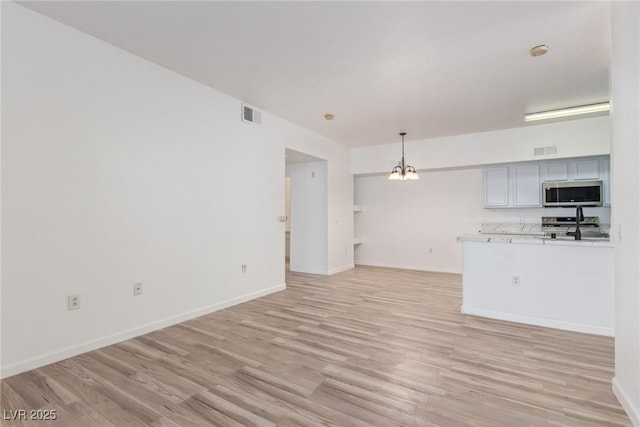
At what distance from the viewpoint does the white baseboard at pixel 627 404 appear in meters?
1.72

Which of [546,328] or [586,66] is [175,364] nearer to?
[546,328]

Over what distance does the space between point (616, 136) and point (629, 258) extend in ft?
2.70

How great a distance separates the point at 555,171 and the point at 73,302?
684 centimetres

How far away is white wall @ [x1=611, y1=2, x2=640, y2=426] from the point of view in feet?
5.65

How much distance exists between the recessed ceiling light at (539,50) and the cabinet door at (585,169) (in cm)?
320

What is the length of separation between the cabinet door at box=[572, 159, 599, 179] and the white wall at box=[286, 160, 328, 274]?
14.0 feet

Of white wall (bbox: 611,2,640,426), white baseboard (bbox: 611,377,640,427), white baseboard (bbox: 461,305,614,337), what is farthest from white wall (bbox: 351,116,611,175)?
white baseboard (bbox: 611,377,640,427)

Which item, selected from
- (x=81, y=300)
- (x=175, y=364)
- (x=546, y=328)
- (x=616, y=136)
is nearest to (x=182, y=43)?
(x=81, y=300)

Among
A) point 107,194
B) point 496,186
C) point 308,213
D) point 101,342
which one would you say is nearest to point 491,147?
point 496,186

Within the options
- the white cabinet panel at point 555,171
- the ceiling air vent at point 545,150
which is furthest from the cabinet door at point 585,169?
the ceiling air vent at point 545,150

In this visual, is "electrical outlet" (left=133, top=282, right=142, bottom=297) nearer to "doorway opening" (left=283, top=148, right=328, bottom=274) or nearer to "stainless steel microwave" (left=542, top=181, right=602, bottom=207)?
"doorway opening" (left=283, top=148, right=328, bottom=274)

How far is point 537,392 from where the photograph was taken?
206cm

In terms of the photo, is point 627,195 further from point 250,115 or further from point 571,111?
point 250,115

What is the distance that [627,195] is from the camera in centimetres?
186
